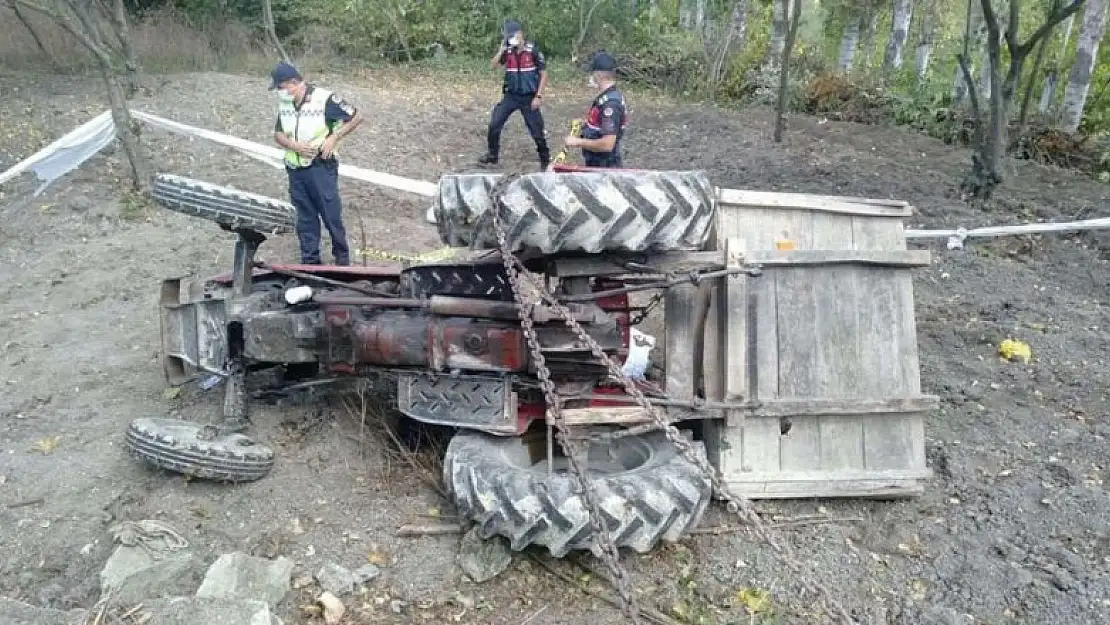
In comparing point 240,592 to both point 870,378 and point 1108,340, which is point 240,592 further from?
point 1108,340

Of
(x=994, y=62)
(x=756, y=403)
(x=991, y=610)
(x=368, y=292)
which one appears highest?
(x=994, y=62)

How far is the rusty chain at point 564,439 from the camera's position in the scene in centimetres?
248

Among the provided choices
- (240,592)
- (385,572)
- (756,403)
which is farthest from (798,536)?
(240,592)

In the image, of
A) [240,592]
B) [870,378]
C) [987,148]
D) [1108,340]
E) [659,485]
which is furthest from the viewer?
[987,148]

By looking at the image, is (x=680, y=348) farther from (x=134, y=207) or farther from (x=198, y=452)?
(x=134, y=207)

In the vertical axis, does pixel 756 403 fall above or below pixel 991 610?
above

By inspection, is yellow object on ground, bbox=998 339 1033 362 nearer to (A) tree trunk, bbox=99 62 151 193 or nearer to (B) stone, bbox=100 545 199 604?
(B) stone, bbox=100 545 199 604

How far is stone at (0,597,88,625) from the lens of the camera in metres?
2.92

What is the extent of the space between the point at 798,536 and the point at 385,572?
176 cm

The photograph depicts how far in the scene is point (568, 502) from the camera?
350cm

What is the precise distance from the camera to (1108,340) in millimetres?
5836

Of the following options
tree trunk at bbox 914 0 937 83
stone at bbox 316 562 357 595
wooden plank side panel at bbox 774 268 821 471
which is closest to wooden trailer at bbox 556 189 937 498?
wooden plank side panel at bbox 774 268 821 471

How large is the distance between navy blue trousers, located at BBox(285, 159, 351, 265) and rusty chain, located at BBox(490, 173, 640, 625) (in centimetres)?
308

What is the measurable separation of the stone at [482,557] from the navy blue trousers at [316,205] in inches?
132
